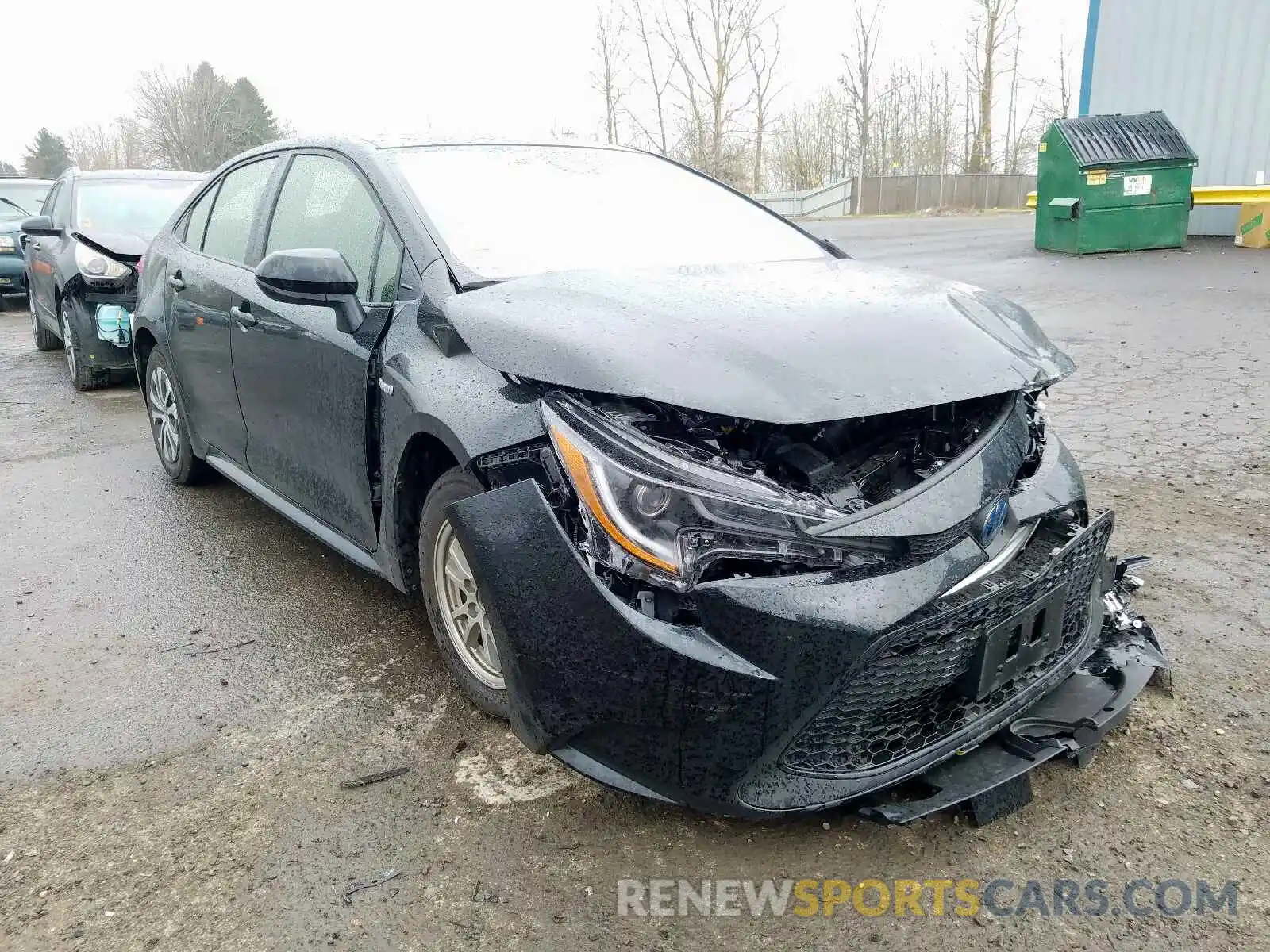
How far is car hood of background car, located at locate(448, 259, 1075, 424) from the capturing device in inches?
80.3

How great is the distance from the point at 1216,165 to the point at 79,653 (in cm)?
1572

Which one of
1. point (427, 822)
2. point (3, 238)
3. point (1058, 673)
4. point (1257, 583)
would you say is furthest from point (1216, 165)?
point (3, 238)

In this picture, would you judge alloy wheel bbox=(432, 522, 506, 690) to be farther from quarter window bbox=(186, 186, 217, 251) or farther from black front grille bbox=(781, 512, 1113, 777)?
quarter window bbox=(186, 186, 217, 251)

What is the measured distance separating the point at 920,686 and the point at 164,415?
14.1 ft

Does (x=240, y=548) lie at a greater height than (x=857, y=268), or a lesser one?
lesser

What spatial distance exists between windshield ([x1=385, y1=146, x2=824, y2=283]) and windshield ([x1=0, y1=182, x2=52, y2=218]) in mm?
13074

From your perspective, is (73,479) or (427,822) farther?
(73,479)

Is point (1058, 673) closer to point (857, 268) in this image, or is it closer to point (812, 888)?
point (812, 888)

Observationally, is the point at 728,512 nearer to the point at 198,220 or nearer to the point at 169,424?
the point at 198,220

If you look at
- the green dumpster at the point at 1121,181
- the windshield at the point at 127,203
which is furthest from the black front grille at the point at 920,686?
the green dumpster at the point at 1121,181

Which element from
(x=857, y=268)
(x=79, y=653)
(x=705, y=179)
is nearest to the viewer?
(x=857, y=268)

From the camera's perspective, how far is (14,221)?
13.2 metres

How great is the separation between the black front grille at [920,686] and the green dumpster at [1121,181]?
492 inches

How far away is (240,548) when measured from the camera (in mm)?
4168
